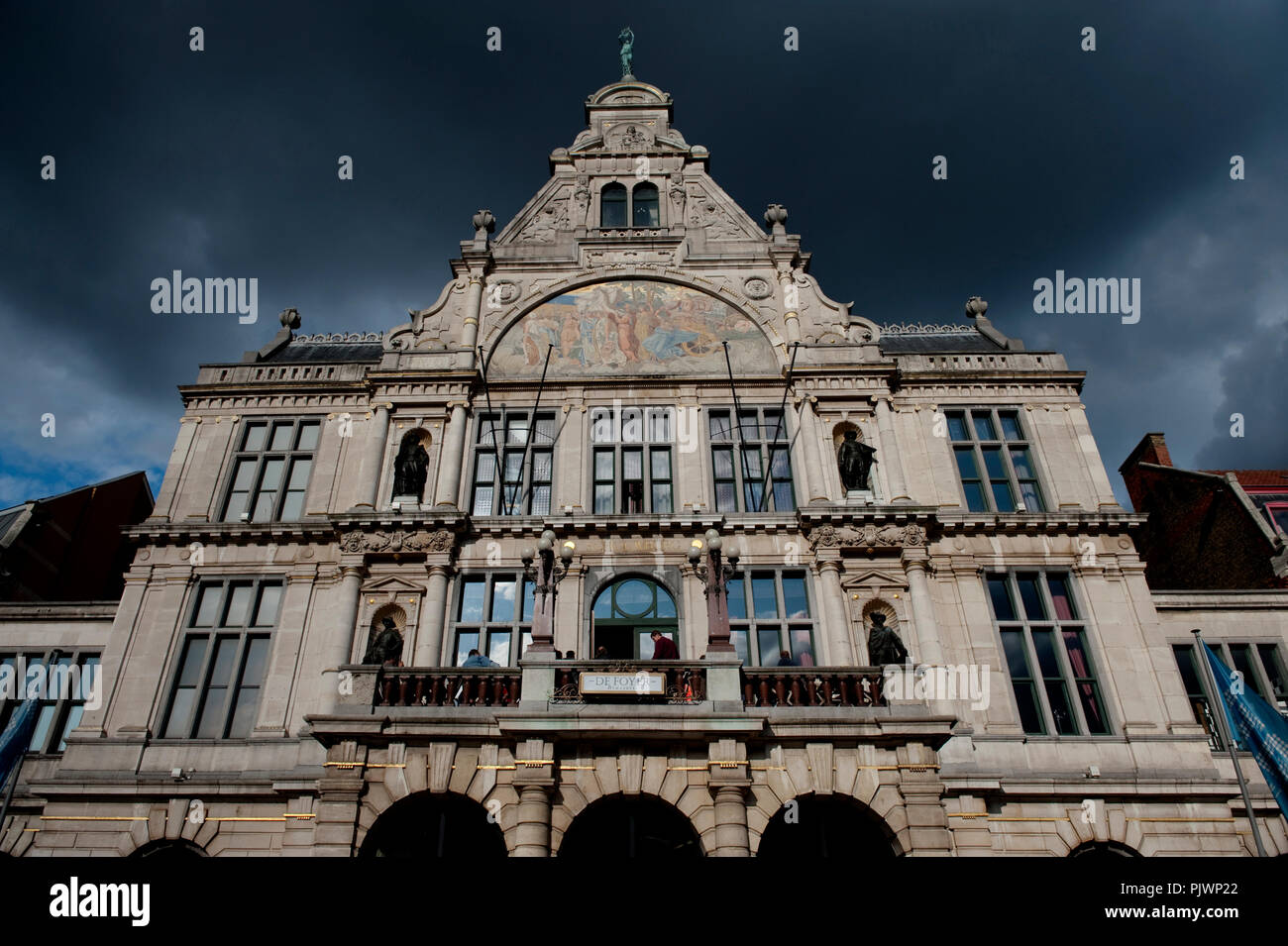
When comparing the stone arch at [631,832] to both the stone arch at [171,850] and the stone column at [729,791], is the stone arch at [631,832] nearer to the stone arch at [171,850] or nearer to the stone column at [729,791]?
the stone column at [729,791]

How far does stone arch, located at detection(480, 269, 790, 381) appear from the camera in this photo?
2702 cm

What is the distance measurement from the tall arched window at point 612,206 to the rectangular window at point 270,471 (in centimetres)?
1301

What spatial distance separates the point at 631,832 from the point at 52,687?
670 inches

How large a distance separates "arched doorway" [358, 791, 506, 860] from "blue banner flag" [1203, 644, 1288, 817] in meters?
17.6

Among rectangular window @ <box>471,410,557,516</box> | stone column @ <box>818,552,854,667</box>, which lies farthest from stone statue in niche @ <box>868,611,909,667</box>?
rectangular window @ <box>471,410,557,516</box>

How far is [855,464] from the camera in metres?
23.6

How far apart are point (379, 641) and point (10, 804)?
1080 cm

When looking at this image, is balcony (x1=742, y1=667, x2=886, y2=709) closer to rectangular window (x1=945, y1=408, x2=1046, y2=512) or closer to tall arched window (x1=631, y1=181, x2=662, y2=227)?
rectangular window (x1=945, y1=408, x2=1046, y2=512)

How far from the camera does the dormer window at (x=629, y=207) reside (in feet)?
100

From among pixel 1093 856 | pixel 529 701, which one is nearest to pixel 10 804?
pixel 529 701

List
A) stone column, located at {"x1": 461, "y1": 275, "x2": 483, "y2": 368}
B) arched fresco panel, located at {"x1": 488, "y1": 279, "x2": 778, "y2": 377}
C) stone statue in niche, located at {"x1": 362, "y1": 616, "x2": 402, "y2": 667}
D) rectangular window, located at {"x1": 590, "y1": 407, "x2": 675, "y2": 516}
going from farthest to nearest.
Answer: stone column, located at {"x1": 461, "y1": 275, "x2": 483, "y2": 368} → arched fresco panel, located at {"x1": 488, "y1": 279, "x2": 778, "y2": 377} → rectangular window, located at {"x1": 590, "y1": 407, "x2": 675, "y2": 516} → stone statue in niche, located at {"x1": 362, "y1": 616, "x2": 402, "y2": 667}

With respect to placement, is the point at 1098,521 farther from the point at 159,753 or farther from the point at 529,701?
the point at 159,753
